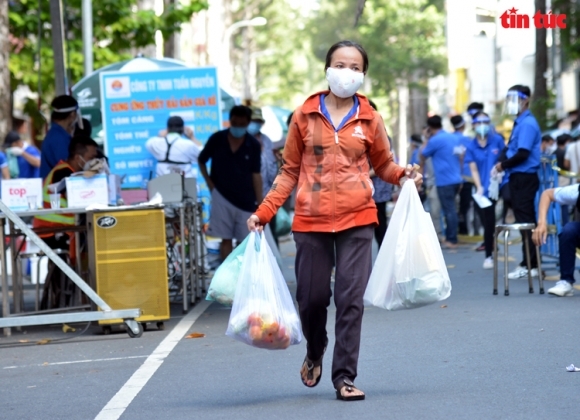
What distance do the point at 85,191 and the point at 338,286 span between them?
450 cm

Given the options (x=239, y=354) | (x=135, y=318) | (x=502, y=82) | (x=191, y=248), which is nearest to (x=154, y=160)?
(x=191, y=248)

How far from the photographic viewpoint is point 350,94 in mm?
6562

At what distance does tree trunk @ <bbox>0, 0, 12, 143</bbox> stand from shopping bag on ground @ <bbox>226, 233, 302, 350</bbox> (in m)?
12.9

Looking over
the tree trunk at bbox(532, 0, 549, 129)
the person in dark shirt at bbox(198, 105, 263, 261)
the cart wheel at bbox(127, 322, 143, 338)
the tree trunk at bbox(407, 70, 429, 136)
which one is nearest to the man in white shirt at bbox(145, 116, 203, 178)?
the person in dark shirt at bbox(198, 105, 263, 261)

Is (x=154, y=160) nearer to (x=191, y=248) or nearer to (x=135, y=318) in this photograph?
(x=191, y=248)

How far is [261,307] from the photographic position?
21.5 ft

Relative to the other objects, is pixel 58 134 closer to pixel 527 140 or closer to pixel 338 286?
pixel 527 140

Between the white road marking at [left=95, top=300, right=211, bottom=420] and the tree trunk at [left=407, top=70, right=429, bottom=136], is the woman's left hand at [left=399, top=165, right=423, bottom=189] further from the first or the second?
the tree trunk at [left=407, top=70, right=429, bottom=136]

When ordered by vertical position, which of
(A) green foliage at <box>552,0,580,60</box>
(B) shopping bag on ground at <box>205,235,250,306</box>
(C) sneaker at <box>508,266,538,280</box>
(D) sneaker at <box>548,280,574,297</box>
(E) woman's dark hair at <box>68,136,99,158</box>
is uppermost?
(A) green foliage at <box>552,0,580,60</box>

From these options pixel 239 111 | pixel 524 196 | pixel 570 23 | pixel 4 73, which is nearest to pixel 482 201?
pixel 524 196

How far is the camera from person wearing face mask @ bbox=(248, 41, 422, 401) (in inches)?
257

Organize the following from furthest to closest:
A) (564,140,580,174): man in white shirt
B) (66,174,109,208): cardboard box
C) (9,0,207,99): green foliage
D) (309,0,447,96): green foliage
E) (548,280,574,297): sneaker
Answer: (309,0,447,96): green foliage
(9,0,207,99): green foliage
(564,140,580,174): man in white shirt
(548,280,574,297): sneaker
(66,174,109,208): cardboard box

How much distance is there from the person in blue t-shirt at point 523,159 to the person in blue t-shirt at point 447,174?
229 inches

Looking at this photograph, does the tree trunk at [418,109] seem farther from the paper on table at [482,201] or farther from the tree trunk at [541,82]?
the paper on table at [482,201]
